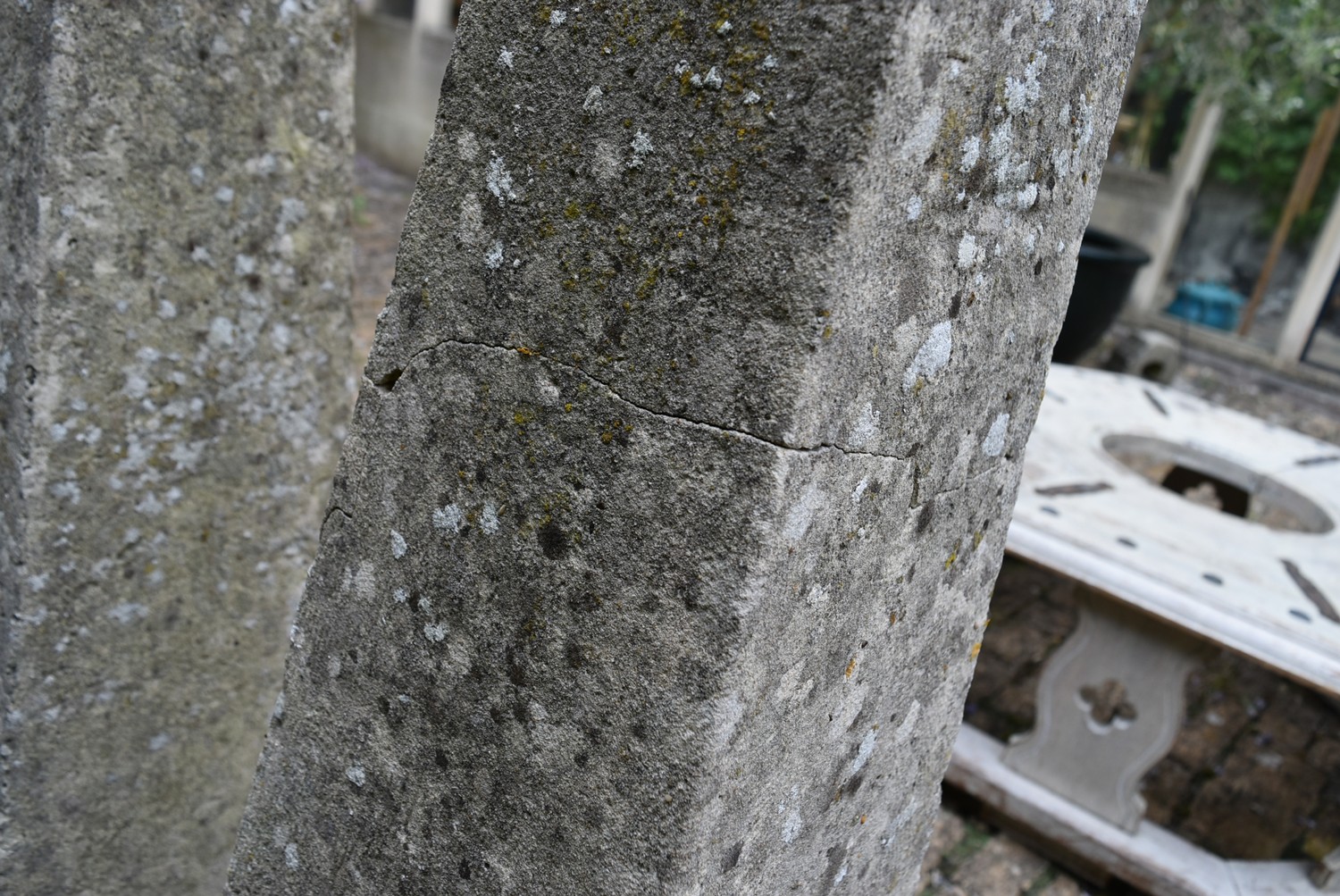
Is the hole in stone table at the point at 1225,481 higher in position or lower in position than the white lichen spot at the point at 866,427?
lower

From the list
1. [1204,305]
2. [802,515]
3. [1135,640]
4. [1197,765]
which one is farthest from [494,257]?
[1204,305]

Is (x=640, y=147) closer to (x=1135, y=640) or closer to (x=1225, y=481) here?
(x=1135, y=640)

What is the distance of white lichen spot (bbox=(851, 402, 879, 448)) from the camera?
2.54 ft

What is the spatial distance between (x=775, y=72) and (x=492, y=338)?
1.07 ft

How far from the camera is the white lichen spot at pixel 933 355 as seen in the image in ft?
2.66

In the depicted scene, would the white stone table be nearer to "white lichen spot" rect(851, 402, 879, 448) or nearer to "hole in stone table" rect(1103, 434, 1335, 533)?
"hole in stone table" rect(1103, 434, 1335, 533)

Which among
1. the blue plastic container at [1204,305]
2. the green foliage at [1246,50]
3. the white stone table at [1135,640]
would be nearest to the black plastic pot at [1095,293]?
the green foliage at [1246,50]

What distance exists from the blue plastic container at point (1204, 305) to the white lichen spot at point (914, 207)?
9.07 metres

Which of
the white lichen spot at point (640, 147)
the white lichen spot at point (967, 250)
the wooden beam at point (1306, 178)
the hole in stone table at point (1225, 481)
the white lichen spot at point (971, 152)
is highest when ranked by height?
the wooden beam at point (1306, 178)

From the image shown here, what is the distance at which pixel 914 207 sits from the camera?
73 centimetres

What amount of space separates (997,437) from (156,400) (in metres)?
1.21

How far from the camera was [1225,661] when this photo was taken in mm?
3998

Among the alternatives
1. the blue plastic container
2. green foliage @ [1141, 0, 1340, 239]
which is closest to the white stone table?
green foliage @ [1141, 0, 1340, 239]

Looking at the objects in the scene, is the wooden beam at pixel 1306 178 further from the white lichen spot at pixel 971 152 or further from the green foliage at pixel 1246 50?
the white lichen spot at pixel 971 152
